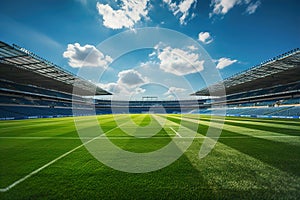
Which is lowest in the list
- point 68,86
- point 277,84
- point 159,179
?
point 159,179

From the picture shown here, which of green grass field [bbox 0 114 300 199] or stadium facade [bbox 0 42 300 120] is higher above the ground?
stadium facade [bbox 0 42 300 120]

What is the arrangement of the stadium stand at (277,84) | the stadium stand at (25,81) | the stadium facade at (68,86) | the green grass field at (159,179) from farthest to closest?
1. the stadium stand at (277,84)
2. the stadium facade at (68,86)
3. the stadium stand at (25,81)
4. the green grass field at (159,179)

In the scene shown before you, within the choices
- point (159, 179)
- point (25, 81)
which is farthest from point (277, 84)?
point (25, 81)

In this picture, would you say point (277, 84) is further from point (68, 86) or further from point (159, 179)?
point (68, 86)

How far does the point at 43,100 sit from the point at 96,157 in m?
49.8

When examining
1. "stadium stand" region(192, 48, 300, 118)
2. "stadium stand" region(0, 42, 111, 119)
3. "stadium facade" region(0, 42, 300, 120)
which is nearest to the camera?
"stadium stand" region(0, 42, 111, 119)

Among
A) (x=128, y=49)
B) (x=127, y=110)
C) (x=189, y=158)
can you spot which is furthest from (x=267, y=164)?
(x=127, y=110)

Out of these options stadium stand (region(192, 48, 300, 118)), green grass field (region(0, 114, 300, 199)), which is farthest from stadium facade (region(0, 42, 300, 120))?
green grass field (region(0, 114, 300, 199))

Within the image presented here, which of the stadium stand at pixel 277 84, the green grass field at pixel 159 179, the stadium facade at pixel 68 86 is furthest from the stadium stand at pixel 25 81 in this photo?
the stadium stand at pixel 277 84

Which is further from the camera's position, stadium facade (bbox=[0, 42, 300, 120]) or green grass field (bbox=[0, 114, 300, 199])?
stadium facade (bbox=[0, 42, 300, 120])

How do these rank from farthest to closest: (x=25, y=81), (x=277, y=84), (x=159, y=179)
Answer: (x=277, y=84) → (x=25, y=81) → (x=159, y=179)

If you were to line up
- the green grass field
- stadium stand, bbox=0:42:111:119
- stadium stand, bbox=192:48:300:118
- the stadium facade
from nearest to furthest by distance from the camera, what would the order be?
the green grass field, stadium stand, bbox=0:42:111:119, the stadium facade, stadium stand, bbox=192:48:300:118

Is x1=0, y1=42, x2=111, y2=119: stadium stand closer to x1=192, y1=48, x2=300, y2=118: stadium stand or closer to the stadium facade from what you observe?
the stadium facade

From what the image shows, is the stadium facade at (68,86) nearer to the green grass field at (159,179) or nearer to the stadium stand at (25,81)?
the stadium stand at (25,81)
